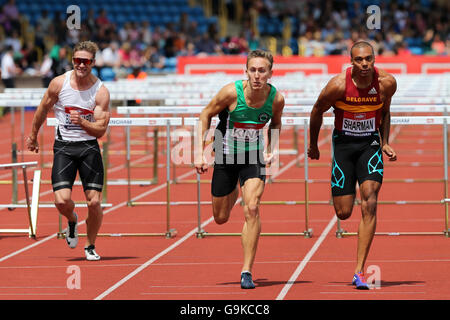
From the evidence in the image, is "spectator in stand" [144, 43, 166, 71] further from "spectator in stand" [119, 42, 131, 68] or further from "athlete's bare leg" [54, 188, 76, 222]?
"athlete's bare leg" [54, 188, 76, 222]

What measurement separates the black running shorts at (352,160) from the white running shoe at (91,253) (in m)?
2.50

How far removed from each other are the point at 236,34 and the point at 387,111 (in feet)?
106

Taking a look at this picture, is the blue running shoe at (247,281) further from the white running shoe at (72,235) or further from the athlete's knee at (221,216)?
the white running shoe at (72,235)

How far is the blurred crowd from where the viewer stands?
111ft

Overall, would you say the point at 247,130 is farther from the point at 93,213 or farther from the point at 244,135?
the point at 93,213

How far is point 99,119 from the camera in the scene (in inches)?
397

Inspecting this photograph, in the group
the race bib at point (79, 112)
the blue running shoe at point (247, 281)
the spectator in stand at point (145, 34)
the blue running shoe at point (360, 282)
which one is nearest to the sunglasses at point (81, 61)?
the race bib at point (79, 112)

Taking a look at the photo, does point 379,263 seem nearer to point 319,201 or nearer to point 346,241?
point 346,241

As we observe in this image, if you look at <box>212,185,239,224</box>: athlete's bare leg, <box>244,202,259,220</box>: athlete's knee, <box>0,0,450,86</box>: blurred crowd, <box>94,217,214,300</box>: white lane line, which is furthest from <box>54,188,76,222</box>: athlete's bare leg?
<box>0,0,450,86</box>: blurred crowd

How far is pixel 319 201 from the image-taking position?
14.8m

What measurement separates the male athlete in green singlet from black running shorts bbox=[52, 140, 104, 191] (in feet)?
5.05

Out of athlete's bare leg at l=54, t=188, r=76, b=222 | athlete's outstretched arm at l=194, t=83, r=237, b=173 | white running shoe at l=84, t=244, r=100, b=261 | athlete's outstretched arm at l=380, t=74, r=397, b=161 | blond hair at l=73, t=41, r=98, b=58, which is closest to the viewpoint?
athlete's outstretched arm at l=380, t=74, r=397, b=161

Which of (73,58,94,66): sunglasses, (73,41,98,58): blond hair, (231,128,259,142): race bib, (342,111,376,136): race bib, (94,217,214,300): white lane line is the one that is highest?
(73,41,98,58): blond hair

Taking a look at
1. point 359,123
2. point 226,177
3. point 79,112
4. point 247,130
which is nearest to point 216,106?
point 247,130
